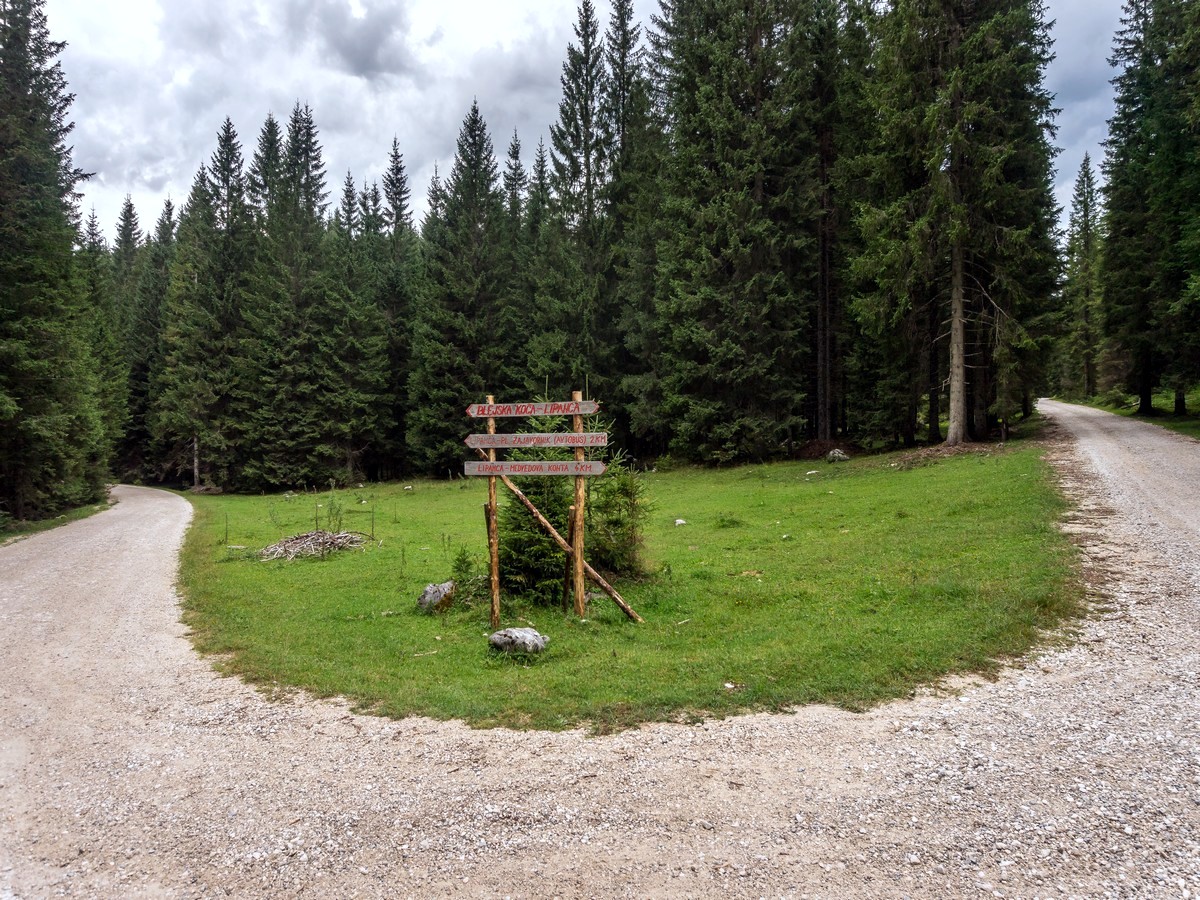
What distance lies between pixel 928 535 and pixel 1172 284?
90.9 feet

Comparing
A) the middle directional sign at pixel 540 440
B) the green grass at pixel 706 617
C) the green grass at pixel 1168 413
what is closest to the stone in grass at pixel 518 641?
the green grass at pixel 706 617

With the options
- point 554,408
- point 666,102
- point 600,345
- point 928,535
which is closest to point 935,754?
point 554,408

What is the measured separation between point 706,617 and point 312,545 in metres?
10.0

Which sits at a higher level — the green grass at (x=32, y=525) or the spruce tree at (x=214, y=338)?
the spruce tree at (x=214, y=338)

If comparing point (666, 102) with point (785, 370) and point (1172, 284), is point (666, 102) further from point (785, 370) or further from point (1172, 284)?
point (1172, 284)

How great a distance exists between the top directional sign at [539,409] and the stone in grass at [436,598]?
2.72 metres

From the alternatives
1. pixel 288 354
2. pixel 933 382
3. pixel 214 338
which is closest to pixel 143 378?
pixel 214 338

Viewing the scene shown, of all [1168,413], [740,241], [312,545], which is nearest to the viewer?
[312,545]

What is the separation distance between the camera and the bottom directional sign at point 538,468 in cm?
764

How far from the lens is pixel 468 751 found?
464 centimetres

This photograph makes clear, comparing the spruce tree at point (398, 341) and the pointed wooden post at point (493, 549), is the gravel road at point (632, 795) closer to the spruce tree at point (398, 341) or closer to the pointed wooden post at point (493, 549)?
the pointed wooden post at point (493, 549)

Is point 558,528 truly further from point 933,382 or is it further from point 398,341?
point 398,341

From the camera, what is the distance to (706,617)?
313 inches

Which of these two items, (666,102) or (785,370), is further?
(666,102)
